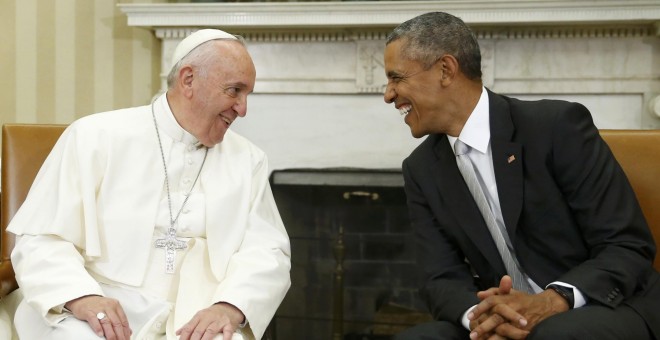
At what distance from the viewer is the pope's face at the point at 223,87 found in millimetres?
2656

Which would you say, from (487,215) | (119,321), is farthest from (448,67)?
(119,321)

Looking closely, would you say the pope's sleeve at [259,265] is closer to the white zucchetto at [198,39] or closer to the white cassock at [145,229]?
the white cassock at [145,229]

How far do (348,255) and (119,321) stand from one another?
2363 mm

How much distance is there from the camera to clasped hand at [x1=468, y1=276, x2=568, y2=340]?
7.07 ft

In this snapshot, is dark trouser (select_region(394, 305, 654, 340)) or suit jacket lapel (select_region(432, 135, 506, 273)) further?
suit jacket lapel (select_region(432, 135, 506, 273))

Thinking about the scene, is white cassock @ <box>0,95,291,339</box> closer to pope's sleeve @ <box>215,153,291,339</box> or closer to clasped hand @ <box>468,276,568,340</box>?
pope's sleeve @ <box>215,153,291,339</box>

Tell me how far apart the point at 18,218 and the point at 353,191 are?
2.20m

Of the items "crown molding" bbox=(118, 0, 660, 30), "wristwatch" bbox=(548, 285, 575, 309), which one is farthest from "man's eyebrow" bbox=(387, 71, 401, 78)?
"crown molding" bbox=(118, 0, 660, 30)

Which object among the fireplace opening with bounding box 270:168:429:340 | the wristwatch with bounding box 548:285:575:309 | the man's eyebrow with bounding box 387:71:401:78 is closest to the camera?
the wristwatch with bounding box 548:285:575:309

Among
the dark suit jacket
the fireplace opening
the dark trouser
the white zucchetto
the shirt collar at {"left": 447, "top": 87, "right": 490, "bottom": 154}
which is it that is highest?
the white zucchetto

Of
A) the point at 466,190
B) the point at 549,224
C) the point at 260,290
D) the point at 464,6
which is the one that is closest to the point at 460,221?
the point at 466,190

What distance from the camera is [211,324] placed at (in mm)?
2318

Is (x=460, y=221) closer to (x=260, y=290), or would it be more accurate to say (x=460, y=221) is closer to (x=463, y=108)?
(x=463, y=108)

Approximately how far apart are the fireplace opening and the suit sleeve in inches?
77.6
